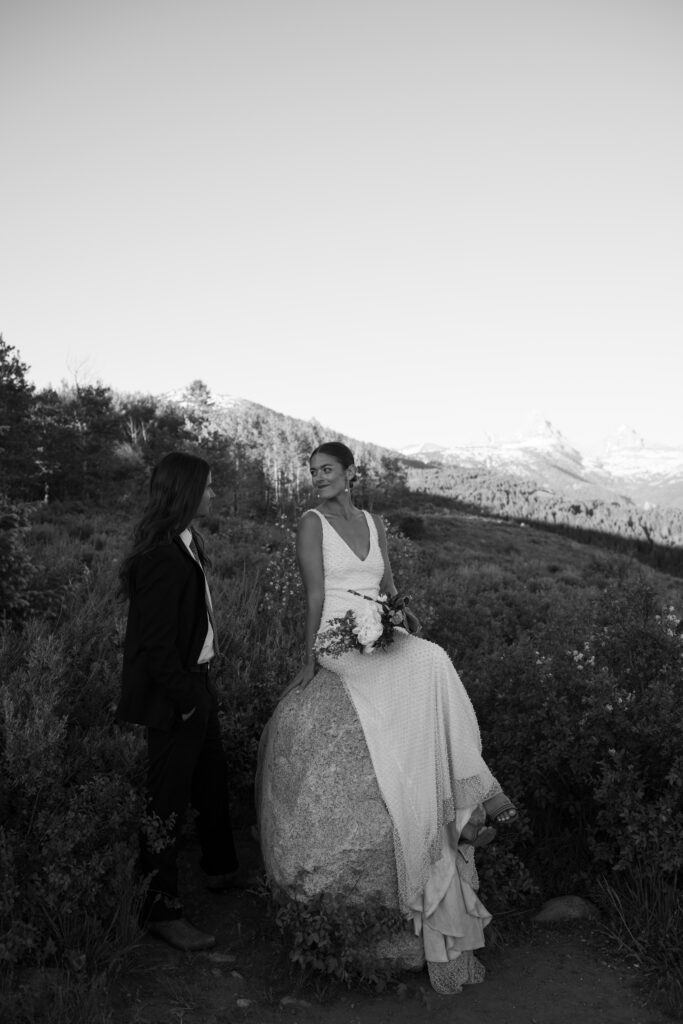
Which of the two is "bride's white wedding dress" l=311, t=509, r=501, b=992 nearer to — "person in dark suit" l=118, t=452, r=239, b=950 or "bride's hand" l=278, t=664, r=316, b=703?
"bride's hand" l=278, t=664, r=316, b=703

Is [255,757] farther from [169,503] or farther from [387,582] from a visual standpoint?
[169,503]

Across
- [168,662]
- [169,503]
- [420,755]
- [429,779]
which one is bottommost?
[429,779]

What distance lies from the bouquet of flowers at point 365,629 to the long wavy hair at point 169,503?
42.4 inches

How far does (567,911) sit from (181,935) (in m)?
2.42

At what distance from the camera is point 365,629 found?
4.46 meters

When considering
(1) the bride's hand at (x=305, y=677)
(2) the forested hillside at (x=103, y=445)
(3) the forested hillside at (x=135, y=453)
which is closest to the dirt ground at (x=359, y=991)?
(1) the bride's hand at (x=305, y=677)

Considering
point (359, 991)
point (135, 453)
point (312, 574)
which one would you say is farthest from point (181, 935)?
point (135, 453)

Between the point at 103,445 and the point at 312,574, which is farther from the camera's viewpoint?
the point at 103,445

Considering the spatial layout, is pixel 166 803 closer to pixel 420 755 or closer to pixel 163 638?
pixel 163 638

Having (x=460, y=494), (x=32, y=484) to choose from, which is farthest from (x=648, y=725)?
(x=460, y=494)

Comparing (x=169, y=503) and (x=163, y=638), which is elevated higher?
(x=169, y=503)

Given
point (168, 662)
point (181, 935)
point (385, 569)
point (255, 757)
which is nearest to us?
point (168, 662)

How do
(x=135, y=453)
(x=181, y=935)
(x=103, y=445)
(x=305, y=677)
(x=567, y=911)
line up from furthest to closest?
(x=135, y=453), (x=103, y=445), (x=567, y=911), (x=305, y=677), (x=181, y=935)

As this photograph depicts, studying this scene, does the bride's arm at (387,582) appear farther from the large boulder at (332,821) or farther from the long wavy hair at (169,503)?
the long wavy hair at (169,503)
